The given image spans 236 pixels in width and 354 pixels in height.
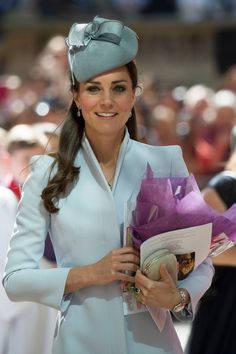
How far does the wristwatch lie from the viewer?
4312 mm

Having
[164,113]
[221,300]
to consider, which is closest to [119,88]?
[221,300]

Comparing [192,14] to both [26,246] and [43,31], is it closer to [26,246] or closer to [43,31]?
[43,31]

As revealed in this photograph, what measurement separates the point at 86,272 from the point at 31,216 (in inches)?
11.5

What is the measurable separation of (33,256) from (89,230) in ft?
0.73

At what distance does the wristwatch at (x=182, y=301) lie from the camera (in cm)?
431

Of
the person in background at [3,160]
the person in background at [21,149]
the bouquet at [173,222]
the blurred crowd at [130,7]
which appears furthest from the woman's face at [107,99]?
the blurred crowd at [130,7]

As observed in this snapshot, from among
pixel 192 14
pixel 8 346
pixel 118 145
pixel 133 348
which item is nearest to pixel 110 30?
pixel 118 145

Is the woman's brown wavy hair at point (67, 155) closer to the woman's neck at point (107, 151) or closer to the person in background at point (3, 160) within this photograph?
the woman's neck at point (107, 151)

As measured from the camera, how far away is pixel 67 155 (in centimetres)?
450

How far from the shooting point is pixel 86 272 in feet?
14.1

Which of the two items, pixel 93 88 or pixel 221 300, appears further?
pixel 221 300

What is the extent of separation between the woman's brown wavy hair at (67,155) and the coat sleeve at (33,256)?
0.13 ft

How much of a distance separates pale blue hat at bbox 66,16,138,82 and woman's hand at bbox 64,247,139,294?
0.61m

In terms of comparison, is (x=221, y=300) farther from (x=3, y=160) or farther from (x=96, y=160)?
(x=3, y=160)
